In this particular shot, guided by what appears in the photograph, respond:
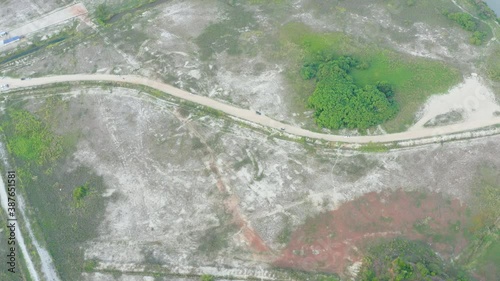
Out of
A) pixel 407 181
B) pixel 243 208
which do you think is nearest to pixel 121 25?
pixel 243 208

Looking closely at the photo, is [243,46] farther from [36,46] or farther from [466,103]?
[36,46]

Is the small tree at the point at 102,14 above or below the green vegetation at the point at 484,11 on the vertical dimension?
above

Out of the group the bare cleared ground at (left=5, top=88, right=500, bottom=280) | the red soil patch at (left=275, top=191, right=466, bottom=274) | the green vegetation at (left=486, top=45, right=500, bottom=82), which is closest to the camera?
the red soil patch at (left=275, top=191, right=466, bottom=274)

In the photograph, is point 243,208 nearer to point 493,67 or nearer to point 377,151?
point 377,151

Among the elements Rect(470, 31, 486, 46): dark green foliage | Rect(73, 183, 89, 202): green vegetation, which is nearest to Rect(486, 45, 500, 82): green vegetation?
Rect(470, 31, 486, 46): dark green foliage

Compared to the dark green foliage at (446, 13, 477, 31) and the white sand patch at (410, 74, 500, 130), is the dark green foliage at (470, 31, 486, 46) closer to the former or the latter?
the dark green foliage at (446, 13, 477, 31)

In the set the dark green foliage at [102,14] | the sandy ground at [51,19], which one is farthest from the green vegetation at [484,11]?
the sandy ground at [51,19]

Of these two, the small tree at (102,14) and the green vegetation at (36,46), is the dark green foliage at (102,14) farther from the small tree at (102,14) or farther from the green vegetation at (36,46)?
the green vegetation at (36,46)
